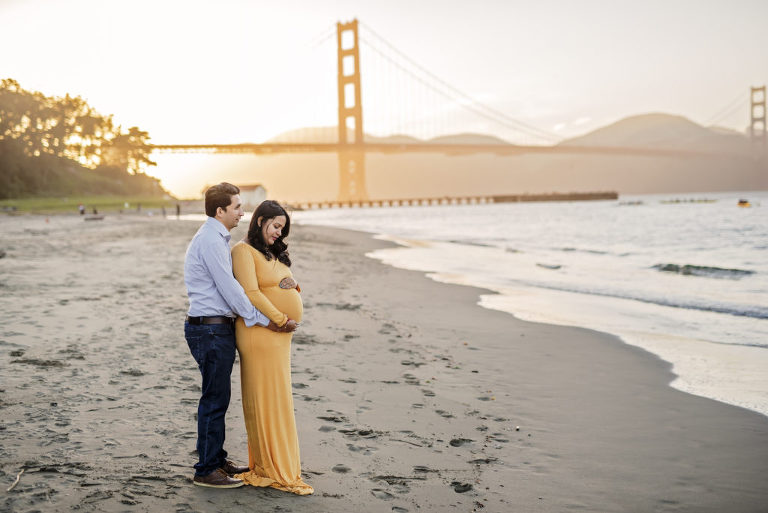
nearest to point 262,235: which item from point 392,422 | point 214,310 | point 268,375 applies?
point 214,310

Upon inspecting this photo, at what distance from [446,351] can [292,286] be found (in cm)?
389

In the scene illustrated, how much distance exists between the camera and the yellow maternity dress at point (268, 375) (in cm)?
303

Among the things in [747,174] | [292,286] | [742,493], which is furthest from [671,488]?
[747,174]

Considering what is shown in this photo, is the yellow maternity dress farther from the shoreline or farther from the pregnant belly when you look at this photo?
the shoreline

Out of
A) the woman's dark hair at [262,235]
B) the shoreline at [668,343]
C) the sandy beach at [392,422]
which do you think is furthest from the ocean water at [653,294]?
the woman's dark hair at [262,235]

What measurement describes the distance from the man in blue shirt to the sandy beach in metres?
0.41

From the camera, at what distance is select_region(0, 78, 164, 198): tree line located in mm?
58656

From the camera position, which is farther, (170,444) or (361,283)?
(361,283)

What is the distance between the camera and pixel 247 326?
9.91 ft

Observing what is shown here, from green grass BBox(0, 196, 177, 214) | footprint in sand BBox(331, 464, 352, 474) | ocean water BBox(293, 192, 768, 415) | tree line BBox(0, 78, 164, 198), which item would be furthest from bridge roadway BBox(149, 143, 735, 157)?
footprint in sand BBox(331, 464, 352, 474)

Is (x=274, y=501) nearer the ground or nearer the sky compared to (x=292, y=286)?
nearer the ground

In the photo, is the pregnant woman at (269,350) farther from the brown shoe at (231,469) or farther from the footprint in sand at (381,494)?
the footprint in sand at (381,494)

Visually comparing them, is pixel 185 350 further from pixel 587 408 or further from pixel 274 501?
pixel 587 408

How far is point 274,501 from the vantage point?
3170 millimetres
